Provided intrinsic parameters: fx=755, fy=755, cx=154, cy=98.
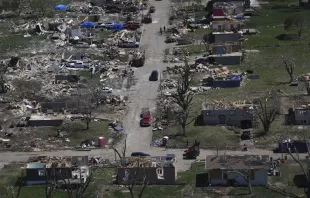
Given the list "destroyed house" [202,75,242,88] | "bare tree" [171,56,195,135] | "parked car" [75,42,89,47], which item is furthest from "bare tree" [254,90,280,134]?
"parked car" [75,42,89,47]

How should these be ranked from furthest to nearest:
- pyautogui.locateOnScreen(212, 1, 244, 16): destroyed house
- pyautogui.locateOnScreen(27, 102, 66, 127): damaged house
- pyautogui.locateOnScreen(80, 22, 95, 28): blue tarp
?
pyautogui.locateOnScreen(212, 1, 244, 16): destroyed house
pyautogui.locateOnScreen(80, 22, 95, 28): blue tarp
pyautogui.locateOnScreen(27, 102, 66, 127): damaged house

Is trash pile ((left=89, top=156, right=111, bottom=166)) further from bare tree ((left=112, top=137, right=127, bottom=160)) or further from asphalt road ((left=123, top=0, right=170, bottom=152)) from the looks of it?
asphalt road ((left=123, top=0, right=170, bottom=152))

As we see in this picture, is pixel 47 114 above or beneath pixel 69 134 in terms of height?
above

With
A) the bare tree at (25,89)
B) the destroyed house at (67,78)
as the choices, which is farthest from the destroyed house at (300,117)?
the bare tree at (25,89)

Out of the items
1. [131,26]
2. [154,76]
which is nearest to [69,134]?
[154,76]

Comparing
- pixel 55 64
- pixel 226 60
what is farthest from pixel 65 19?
pixel 226 60

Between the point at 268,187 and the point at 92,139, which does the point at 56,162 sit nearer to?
the point at 92,139

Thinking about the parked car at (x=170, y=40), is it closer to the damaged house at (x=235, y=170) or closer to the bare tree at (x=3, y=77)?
the bare tree at (x=3, y=77)

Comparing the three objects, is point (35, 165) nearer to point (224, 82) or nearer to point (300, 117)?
point (300, 117)
